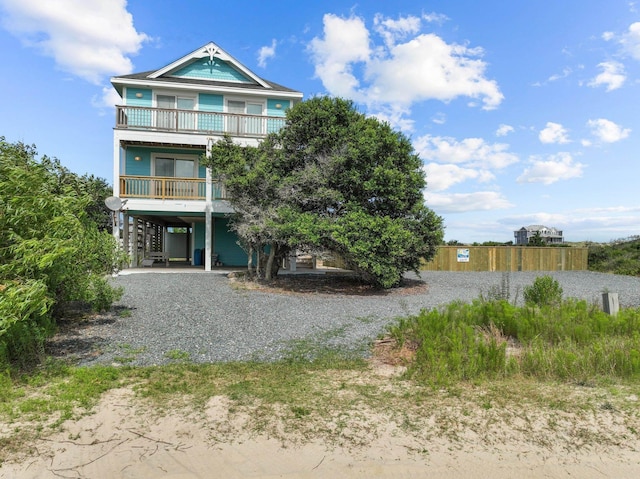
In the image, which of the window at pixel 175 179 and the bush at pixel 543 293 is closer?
the bush at pixel 543 293

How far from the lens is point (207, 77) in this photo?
18.5 meters

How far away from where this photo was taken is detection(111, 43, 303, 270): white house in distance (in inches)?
593

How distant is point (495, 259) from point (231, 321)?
19.0m

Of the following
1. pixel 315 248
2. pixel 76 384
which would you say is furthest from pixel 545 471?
pixel 315 248

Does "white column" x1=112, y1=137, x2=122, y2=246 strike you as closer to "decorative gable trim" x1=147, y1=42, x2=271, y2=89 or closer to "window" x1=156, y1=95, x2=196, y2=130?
"window" x1=156, y1=95, x2=196, y2=130

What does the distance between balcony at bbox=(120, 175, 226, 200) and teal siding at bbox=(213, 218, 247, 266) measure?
2844 mm

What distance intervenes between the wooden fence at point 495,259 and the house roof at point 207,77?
12.0 meters

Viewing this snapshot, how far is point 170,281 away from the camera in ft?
39.0

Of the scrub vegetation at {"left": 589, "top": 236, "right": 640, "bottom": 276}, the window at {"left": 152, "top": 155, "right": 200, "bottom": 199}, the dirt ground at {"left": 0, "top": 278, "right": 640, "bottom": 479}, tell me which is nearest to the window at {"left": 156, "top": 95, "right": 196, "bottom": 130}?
the window at {"left": 152, "top": 155, "right": 200, "bottom": 199}

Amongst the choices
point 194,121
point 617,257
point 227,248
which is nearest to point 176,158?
point 194,121

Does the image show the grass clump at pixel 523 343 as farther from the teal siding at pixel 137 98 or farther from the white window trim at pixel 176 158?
the teal siding at pixel 137 98

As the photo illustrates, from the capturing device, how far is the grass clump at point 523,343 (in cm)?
434

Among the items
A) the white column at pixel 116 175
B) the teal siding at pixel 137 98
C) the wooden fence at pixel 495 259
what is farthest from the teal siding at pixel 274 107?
the wooden fence at pixel 495 259

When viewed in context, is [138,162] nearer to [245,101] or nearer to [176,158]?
[176,158]
